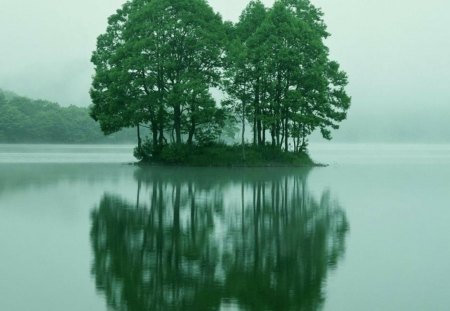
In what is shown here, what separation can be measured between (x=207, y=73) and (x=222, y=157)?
20.5 ft

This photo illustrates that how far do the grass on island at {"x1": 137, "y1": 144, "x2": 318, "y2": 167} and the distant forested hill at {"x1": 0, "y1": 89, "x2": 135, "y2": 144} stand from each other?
96629 millimetres

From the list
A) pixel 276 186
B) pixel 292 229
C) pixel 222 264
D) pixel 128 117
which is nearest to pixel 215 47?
pixel 128 117

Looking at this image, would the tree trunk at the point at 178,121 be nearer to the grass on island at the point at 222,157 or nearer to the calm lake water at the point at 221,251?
the grass on island at the point at 222,157

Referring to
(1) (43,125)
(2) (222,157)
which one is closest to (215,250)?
(2) (222,157)

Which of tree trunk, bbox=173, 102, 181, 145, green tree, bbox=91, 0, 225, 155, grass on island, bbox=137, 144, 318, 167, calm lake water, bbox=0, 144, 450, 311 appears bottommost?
calm lake water, bbox=0, 144, 450, 311

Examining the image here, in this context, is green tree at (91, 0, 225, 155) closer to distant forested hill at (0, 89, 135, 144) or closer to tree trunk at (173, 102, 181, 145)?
tree trunk at (173, 102, 181, 145)

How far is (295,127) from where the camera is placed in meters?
48.8

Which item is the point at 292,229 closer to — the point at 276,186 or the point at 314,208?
the point at 314,208

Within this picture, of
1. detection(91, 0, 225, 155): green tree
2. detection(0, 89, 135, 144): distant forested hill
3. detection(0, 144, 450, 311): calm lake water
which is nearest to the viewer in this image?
detection(0, 144, 450, 311): calm lake water

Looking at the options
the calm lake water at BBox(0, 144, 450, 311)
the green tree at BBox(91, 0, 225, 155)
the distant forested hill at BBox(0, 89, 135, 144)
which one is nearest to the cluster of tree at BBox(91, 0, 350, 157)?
the green tree at BBox(91, 0, 225, 155)

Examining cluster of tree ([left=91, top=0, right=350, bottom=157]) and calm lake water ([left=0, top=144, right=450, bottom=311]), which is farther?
cluster of tree ([left=91, top=0, right=350, bottom=157])

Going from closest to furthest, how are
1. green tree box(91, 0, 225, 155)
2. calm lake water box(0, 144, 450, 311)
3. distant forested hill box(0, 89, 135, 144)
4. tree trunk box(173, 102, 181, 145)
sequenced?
calm lake water box(0, 144, 450, 311) < green tree box(91, 0, 225, 155) < tree trunk box(173, 102, 181, 145) < distant forested hill box(0, 89, 135, 144)

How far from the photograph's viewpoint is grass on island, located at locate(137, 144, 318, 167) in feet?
151

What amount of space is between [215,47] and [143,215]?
96.5 ft
